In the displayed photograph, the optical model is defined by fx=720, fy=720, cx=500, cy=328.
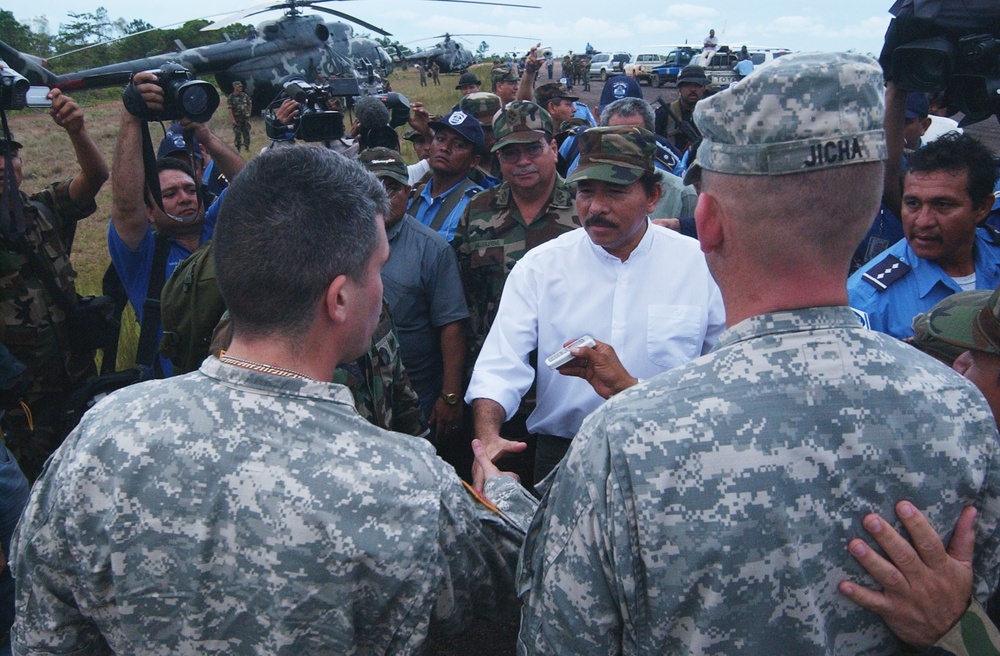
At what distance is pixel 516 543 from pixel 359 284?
0.70 meters

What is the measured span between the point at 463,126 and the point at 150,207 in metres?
2.29

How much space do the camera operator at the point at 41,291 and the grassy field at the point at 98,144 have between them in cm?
175

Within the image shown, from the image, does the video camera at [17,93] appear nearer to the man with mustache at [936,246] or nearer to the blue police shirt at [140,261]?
the blue police shirt at [140,261]

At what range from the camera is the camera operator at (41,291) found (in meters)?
3.43

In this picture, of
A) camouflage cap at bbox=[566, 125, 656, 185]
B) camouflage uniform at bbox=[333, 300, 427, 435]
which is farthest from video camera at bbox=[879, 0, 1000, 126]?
camouflage uniform at bbox=[333, 300, 427, 435]

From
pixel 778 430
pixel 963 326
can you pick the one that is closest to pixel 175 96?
pixel 778 430

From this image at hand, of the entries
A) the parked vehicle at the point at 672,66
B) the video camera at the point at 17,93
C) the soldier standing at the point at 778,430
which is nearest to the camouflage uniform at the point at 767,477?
the soldier standing at the point at 778,430

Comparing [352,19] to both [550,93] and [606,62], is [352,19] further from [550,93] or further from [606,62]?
[606,62]

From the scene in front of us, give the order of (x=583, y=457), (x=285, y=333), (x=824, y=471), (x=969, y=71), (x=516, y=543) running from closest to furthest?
(x=824, y=471) → (x=583, y=457) → (x=285, y=333) → (x=516, y=543) → (x=969, y=71)

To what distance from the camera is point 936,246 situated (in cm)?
298

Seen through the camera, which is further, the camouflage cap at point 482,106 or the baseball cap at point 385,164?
the camouflage cap at point 482,106

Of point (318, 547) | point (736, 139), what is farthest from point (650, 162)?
point (318, 547)

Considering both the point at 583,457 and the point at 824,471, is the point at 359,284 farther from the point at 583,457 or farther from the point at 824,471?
the point at 824,471

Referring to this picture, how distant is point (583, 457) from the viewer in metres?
1.35
